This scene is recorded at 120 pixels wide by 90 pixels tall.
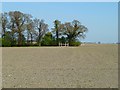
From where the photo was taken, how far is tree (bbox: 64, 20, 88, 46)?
2970 inches

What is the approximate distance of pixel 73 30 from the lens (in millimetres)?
78938

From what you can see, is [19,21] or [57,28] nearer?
[19,21]

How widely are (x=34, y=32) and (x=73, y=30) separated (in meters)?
14.5

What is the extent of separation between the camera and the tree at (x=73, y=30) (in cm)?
7544

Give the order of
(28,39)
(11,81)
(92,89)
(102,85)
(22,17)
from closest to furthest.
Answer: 1. (92,89)
2. (102,85)
3. (11,81)
4. (22,17)
5. (28,39)

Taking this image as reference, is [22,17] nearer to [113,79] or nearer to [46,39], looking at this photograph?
[46,39]

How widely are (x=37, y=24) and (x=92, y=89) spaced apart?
60385 millimetres

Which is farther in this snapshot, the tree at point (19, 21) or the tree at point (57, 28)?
the tree at point (57, 28)

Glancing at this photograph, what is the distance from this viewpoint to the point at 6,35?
228 ft

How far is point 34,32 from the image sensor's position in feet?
225

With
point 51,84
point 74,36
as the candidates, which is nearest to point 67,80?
point 51,84

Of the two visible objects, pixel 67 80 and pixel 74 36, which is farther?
pixel 74 36

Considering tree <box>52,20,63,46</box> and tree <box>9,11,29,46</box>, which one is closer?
tree <box>9,11,29,46</box>

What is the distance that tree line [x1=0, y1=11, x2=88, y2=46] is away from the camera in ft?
214
